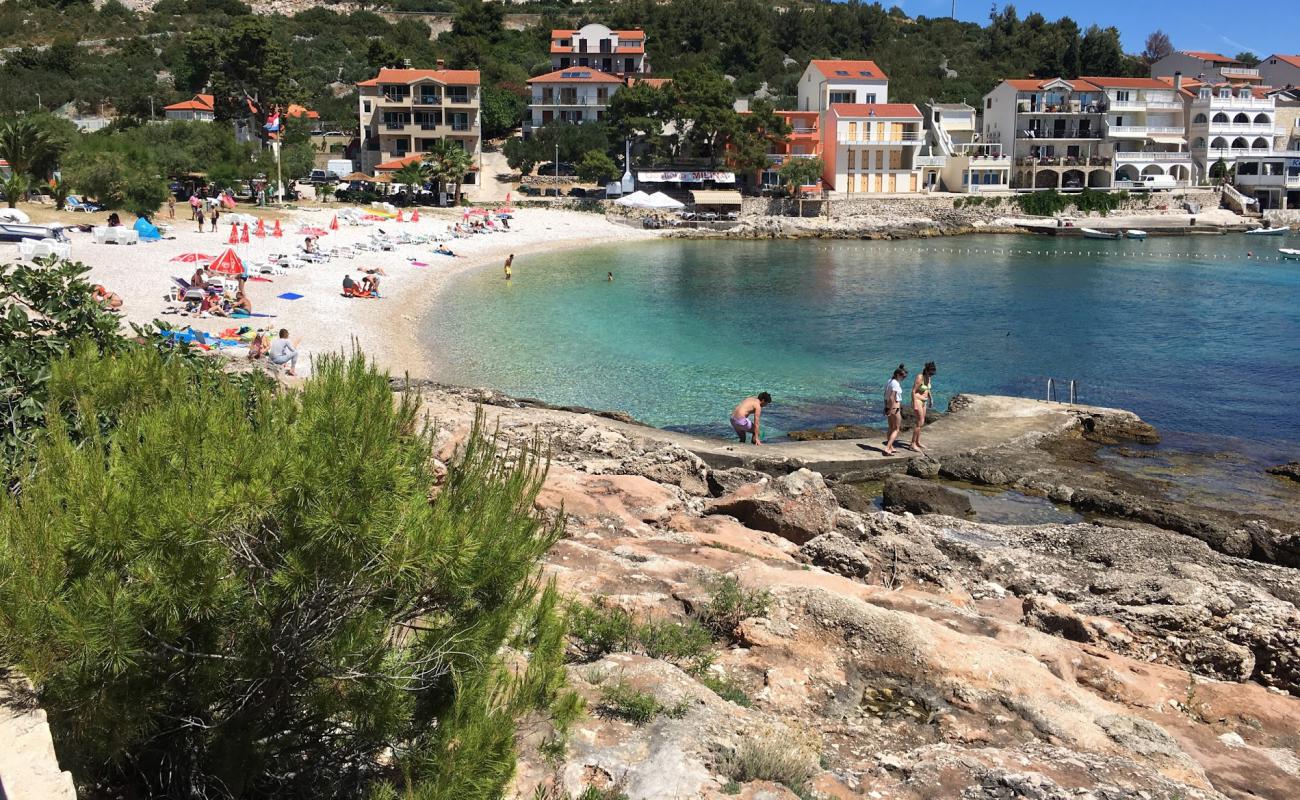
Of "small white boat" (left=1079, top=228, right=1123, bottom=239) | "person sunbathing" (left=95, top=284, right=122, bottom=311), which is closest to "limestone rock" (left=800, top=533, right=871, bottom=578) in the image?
"person sunbathing" (left=95, top=284, right=122, bottom=311)

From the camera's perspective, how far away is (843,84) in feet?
266

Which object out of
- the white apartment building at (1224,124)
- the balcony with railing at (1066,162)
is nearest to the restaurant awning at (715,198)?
the balcony with railing at (1066,162)

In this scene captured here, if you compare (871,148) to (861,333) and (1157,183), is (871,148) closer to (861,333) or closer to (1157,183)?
(1157,183)

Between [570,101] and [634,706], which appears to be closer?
[634,706]

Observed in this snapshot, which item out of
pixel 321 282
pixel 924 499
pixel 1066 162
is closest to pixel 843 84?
pixel 1066 162

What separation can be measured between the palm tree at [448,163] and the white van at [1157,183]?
174ft

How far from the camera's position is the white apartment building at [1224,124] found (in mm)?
83188

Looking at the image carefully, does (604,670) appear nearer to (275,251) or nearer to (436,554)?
(436,554)

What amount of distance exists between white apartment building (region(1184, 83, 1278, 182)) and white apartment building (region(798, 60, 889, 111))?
25665 mm

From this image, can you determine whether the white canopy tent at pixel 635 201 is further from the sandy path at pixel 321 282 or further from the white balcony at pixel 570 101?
the white balcony at pixel 570 101

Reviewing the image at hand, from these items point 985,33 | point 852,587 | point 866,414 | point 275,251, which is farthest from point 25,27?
point 852,587

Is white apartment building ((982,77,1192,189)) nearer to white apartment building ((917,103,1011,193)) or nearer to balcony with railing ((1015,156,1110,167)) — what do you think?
balcony with railing ((1015,156,1110,167))

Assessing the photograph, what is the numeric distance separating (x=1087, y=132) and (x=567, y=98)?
41.7 m

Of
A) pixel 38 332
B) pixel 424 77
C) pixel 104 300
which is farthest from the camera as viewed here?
pixel 424 77
